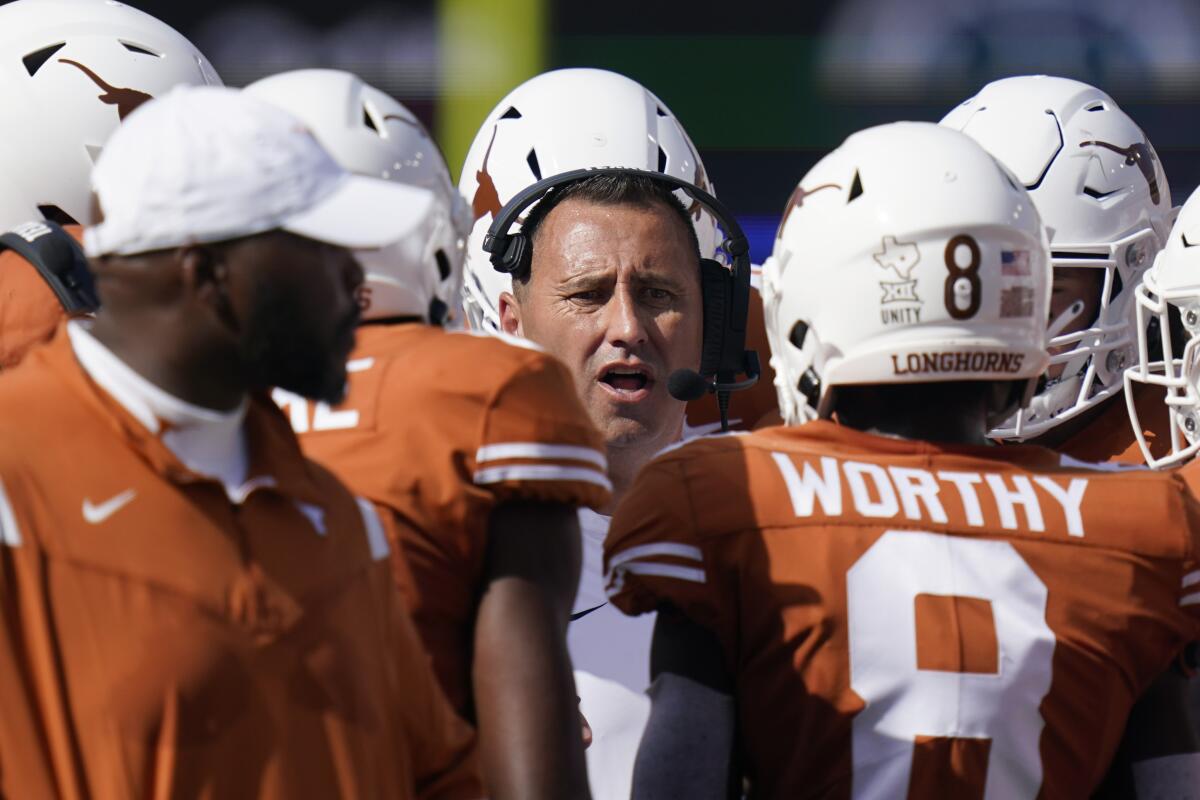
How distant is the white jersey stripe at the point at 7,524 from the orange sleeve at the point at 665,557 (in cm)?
67

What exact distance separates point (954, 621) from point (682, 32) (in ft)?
10.6

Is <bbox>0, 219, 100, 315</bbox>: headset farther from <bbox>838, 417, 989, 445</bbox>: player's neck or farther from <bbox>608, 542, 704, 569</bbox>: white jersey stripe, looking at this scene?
<bbox>838, 417, 989, 445</bbox>: player's neck

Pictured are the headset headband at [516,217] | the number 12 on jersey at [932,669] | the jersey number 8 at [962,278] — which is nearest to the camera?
the number 12 on jersey at [932,669]

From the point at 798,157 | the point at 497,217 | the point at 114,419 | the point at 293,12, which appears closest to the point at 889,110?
the point at 798,157

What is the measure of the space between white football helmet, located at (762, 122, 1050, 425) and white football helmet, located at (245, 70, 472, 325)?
1.25 ft

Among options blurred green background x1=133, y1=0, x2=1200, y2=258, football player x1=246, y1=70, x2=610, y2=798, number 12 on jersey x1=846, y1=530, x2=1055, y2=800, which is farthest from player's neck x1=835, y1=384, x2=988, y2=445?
blurred green background x1=133, y1=0, x2=1200, y2=258

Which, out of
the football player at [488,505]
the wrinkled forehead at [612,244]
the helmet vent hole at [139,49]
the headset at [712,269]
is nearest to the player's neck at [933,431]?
the football player at [488,505]

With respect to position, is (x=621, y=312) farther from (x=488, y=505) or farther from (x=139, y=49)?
(x=488, y=505)

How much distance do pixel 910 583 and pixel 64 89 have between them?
1.75 metres

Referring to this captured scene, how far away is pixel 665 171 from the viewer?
3.10m

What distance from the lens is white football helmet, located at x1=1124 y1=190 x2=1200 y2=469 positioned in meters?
2.56

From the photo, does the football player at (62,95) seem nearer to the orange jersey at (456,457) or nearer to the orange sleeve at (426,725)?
the orange jersey at (456,457)

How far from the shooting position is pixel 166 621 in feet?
4.13

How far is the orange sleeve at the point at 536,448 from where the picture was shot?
1573mm
